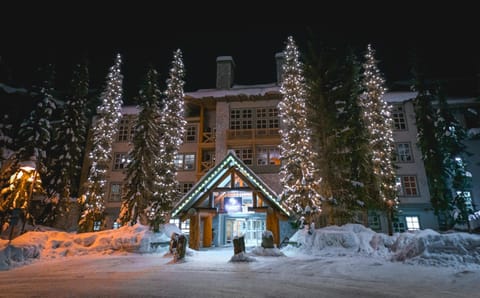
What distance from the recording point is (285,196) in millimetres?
18859

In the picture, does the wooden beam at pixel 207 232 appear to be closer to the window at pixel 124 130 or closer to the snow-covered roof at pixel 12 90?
the window at pixel 124 130

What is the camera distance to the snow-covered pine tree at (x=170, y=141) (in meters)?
20.9

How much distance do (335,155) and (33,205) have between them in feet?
81.5

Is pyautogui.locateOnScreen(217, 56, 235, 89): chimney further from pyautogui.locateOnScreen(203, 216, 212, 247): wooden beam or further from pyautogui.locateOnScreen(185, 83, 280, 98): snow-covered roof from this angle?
pyautogui.locateOnScreen(203, 216, 212, 247): wooden beam

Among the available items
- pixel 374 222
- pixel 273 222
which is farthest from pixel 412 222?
pixel 273 222

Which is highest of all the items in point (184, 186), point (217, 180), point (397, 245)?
point (184, 186)

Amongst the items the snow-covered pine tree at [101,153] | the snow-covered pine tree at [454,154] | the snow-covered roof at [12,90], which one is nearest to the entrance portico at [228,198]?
the snow-covered pine tree at [101,153]

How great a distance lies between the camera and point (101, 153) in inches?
899

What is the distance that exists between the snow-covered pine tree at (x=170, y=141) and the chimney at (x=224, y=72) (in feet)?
14.3

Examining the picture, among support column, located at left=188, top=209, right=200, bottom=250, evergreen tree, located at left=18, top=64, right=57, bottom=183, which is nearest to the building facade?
support column, located at left=188, top=209, right=200, bottom=250

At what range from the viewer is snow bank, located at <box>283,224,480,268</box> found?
9461mm

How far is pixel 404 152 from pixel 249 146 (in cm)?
1447

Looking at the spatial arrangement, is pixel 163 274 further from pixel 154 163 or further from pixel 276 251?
pixel 154 163

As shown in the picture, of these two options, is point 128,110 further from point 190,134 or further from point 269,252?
point 269,252
